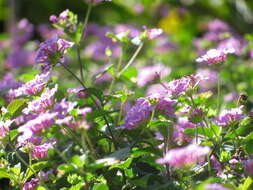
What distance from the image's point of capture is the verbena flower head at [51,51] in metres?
1.21

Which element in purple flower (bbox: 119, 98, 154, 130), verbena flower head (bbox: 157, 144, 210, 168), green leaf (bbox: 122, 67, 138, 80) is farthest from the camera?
green leaf (bbox: 122, 67, 138, 80)

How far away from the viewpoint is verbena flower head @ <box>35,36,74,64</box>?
1205mm

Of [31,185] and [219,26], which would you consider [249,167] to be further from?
[219,26]

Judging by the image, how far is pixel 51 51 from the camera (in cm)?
121

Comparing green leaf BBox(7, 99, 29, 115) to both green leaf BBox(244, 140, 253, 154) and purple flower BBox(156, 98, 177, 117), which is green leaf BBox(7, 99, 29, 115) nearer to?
purple flower BBox(156, 98, 177, 117)

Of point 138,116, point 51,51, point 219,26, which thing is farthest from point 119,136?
point 219,26

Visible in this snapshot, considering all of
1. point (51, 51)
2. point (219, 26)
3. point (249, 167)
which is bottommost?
point (219, 26)

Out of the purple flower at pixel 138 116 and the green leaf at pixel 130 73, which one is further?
the green leaf at pixel 130 73

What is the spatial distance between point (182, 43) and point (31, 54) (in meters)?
1.29

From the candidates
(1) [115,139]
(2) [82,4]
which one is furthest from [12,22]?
(1) [115,139]

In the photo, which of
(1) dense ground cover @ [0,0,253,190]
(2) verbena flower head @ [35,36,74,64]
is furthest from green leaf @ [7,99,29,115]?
(2) verbena flower head @ [35,36,74,64]

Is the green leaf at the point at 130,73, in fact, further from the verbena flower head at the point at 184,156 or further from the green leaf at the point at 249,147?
the verbena flower head at the point at 184,156

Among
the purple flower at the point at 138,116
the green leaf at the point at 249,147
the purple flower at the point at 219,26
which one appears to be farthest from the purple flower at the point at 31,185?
the purple flower at the point at 219,26

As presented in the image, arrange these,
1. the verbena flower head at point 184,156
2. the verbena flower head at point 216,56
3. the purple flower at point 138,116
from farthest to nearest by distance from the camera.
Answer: the verbena flower head at point 216,56 < the purple flower at point 138,116 < the verbena flower head at point 184,156
